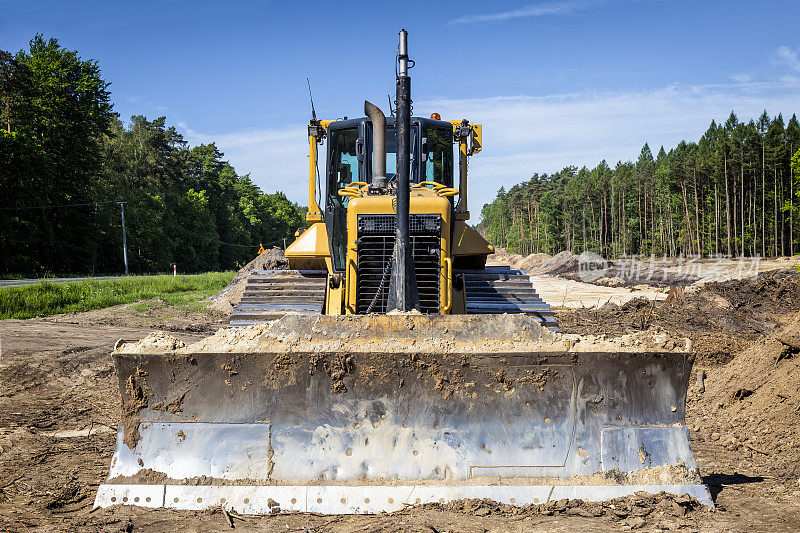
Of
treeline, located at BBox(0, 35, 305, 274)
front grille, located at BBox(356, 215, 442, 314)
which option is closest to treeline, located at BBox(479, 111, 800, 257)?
front grille, located at BBox(356, 215, 442, 314)

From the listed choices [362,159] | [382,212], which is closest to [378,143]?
[362,159]

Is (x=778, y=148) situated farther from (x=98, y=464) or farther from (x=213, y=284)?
(x=98, y=464)

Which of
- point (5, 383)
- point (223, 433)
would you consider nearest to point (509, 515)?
point (223, 433)

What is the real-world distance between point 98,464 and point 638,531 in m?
4.29

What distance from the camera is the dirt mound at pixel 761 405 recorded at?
19.1 ft

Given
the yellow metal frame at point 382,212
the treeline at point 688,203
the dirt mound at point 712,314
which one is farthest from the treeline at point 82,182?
the treeline at point 688,203

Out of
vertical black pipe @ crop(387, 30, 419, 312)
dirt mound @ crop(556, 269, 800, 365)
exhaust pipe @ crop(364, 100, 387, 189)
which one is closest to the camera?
vertical black pipe @ crop(387, 30, 419, 312)

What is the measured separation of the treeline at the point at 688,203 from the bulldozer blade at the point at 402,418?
149 ft

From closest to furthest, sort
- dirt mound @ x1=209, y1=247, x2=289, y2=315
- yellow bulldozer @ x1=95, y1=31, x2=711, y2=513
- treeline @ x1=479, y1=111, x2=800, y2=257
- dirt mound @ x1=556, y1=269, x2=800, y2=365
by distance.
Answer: yellow bulldozer @ x1=95, y1=31, x2=711, y2=513, dirt mound @ x1=556, y1=269, x2=800, y2=365, dirt mound @ x1=209, y1=247, x2=289, y2=315, treeline @ x1=479, y1=111, x2=800, y2=257

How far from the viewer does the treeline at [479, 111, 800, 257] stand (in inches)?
2685

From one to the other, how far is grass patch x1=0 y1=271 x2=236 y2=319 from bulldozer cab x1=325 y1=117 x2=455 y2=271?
519 inches

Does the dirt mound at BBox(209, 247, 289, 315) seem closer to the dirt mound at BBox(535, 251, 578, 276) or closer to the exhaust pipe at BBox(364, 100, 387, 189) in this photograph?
the exhaust pipe at BBox(364, 100, 387, 189)

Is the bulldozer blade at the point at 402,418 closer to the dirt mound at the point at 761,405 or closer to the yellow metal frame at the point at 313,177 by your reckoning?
the dirt mound at the point at 761,405

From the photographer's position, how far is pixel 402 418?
3.98 m
